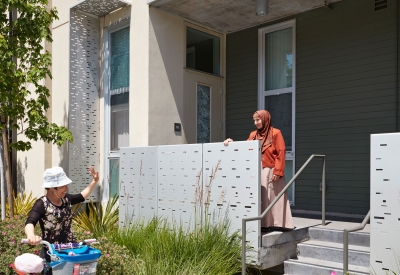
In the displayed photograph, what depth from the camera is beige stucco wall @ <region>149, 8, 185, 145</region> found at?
8.27m

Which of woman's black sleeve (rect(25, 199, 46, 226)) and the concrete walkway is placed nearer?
woman's black sleeve (rect(25, 199, 46, 226))

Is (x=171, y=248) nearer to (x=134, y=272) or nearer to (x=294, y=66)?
(x=134, y=272)

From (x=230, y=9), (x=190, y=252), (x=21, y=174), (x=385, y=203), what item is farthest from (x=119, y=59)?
(x=385, y=203)

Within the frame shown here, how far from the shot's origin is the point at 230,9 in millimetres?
8359

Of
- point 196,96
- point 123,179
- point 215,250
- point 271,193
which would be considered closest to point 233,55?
point 196,96

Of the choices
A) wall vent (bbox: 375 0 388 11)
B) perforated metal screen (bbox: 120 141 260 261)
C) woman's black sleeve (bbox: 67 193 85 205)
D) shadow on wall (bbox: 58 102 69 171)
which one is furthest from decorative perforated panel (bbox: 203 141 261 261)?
shadow on wall (bbox: 58 102 69 171)

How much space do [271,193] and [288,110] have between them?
296 centimetres

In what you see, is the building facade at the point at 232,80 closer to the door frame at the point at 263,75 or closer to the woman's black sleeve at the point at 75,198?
the door frame at the point at 263,75

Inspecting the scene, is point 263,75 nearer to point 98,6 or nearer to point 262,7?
point 262,7

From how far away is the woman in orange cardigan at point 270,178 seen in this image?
6.02m

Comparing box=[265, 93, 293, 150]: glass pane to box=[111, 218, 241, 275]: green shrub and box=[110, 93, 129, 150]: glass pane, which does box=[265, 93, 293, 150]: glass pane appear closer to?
box=[110, 93, 129, 150]: glass pane

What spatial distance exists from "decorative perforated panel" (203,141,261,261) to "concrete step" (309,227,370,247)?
115cm

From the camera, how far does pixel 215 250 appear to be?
5.38 metres

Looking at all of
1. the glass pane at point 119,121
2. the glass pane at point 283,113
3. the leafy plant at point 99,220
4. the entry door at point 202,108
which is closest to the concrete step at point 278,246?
the glass pane at point 283,113
